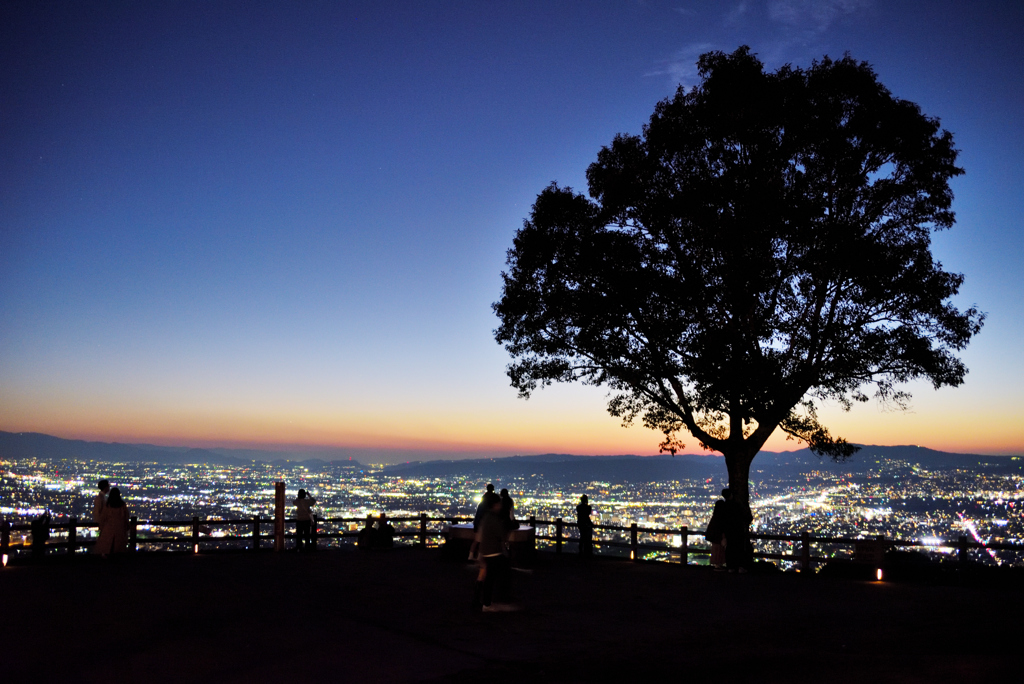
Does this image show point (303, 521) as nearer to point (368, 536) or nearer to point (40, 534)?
point (368, 536)

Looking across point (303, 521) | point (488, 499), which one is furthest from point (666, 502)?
point (488, 499)

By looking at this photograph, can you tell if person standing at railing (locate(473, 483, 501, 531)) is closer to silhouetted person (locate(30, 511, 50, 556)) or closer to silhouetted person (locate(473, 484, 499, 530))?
silhouetted person (locate(473, 484, 499, 530))

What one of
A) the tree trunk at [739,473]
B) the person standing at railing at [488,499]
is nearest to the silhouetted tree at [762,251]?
the tree trunk at [739,473]

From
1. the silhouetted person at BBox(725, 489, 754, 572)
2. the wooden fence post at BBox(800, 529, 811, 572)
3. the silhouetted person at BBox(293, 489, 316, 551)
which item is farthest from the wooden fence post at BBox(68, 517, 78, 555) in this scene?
the wooden fence post at BBox(800, 529, 811, 572)

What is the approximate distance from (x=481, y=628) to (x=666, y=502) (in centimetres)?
7511

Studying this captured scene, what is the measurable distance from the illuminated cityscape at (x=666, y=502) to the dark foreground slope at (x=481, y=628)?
17.5 ft

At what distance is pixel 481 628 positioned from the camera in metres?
10.8

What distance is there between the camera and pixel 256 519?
2241 centimetres

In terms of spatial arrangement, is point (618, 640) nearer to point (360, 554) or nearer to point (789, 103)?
point (360, 554)

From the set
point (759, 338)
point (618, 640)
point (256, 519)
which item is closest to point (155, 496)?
point (256, 519)

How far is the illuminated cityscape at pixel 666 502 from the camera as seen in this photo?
163 feet

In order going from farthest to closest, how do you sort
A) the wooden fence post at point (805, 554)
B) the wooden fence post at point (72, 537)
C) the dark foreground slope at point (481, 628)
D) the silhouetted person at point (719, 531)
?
1. the wooden fence post at point (72, 537)
2. the silhouetted person at point (719, 531)
3. the wooden fence post at point (805, 554)
4. the dark foreground slope at point (481, 628)

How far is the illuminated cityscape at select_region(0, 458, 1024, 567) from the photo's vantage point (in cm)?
4953

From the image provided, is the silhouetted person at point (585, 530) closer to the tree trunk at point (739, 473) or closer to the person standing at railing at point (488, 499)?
the tree trunk at point (739, 473)
